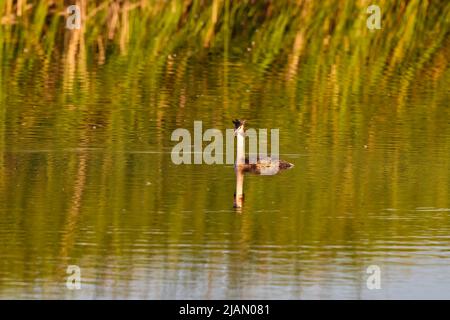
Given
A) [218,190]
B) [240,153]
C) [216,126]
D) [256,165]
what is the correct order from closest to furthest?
[218,190] < [256,165] < [240,153] < [216,126]

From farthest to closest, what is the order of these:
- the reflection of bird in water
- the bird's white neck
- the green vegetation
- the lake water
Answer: the bird's white neck
the reflection of bird in water
the green vegetation
the lake water

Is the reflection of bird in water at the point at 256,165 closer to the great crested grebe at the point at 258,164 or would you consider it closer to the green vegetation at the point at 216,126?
the great crested grebe at the point at 258,164

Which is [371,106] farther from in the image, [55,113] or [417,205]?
[417,205]

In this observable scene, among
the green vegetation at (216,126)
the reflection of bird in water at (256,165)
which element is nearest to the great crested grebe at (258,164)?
the reflection of bird in water at (256,165)

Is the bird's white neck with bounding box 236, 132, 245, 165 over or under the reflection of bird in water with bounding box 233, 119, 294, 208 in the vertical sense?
over

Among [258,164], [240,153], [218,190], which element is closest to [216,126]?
[240,153]

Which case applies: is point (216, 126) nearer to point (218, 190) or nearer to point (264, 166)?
point (264, 166)

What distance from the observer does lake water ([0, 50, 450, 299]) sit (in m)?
10.4

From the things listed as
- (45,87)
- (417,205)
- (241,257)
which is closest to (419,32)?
(45,87)

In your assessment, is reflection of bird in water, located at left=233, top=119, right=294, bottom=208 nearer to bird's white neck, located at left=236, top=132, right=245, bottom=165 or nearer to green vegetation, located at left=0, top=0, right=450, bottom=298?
bird's white neck, located at left=236, top=132, right=245, bottom=165

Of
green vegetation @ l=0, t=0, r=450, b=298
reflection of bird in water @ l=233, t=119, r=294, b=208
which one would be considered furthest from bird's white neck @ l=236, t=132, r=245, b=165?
green vegetation @ l=0, t=0, r=450, b=298

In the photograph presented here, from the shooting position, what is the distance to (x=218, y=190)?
1336 cm

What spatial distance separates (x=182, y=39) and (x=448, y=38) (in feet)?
13.7

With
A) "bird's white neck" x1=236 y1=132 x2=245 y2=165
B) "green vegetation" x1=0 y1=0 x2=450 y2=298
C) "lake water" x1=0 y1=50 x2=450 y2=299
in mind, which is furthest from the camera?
"bird's white neck" x1=236 y1=132 x2=245 y2=165
